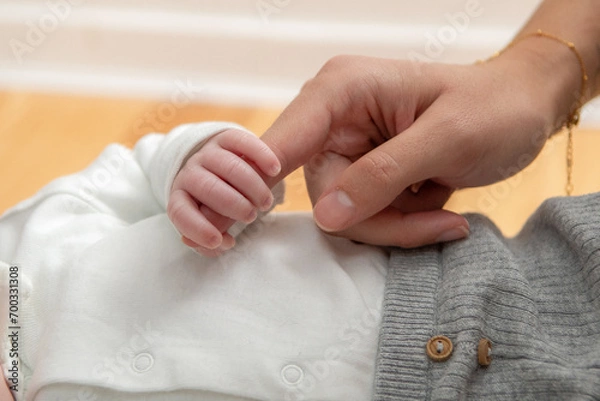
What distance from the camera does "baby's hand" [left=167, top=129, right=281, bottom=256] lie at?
23.8 inches

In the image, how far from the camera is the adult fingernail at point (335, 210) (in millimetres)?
624

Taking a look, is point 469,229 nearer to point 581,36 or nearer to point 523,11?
point 581,36

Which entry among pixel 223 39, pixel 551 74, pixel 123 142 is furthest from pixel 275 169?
pixel 223 39

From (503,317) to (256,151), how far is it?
0.27 meters

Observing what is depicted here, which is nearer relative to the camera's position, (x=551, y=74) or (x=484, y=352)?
(x=484, y=352)

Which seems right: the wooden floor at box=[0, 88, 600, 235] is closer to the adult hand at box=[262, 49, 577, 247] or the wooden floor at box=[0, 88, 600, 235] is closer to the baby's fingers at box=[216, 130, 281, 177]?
the adult hand at box=[262, 49, 577, 247]

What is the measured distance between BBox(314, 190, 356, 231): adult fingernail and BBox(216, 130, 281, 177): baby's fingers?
0.05 meters

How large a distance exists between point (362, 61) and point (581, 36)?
1.00 feet

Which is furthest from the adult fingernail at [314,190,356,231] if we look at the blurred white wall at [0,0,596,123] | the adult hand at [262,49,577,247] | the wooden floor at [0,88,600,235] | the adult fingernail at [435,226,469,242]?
A: the blurred white wall at [0,0,596,123]

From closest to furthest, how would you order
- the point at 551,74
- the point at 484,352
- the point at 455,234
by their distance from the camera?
the point at 484,352 → the point at 455,234 → the point at 551,74

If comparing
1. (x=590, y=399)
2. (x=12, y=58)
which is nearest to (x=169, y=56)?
(x=12, y=58)

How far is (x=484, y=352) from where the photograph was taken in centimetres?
56

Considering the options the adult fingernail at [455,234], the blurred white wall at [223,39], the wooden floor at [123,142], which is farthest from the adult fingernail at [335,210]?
the blurred white wall at [223,39]

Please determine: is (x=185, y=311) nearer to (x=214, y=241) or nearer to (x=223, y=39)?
(x=214, y=241)
